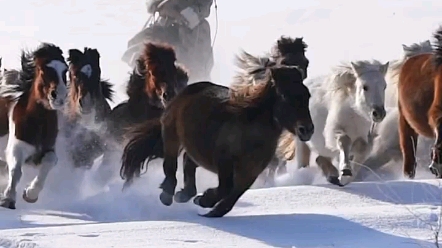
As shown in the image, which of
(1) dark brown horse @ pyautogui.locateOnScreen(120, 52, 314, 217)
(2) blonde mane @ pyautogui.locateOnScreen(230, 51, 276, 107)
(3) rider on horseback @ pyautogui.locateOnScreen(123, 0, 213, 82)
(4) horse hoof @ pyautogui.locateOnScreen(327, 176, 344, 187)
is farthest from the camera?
(3) rider on horseback @ pyautogui.locateOnScreen(123, 0, 213, 82)

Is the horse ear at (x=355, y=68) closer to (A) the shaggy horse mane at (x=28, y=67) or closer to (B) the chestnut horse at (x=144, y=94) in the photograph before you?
(B) the chestnut horse at (x=144, y=94)

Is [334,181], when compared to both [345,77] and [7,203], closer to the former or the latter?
[345,77]

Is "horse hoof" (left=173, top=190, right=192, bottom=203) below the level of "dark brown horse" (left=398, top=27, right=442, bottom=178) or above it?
below

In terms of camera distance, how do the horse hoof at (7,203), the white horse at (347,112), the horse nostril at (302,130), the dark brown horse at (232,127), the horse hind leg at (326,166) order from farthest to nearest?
the horse hind leg at (326,166), the white horse at (347,112), the horse hoof at (7,203), the dark brown horse at (232,127), the horse nostril at (302,130)

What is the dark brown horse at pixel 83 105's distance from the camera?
1048 cm

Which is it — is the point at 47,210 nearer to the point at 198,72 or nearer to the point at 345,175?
the point at 345,175

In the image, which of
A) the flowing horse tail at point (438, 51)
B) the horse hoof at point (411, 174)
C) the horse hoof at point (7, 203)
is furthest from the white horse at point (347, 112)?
the horse hoof at point (7, 203)

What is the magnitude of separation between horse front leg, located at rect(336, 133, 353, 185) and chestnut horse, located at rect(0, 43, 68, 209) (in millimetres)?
2493

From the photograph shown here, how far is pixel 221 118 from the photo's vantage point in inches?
325

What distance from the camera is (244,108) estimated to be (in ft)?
26.9

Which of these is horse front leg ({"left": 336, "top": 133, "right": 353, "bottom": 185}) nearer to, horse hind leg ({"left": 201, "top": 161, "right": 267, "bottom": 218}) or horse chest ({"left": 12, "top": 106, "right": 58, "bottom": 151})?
horse hind leg ({"left": 201, "top": 161, "right": 267, "bottom": 218})

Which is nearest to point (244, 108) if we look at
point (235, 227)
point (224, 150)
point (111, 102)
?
point (224, 150)

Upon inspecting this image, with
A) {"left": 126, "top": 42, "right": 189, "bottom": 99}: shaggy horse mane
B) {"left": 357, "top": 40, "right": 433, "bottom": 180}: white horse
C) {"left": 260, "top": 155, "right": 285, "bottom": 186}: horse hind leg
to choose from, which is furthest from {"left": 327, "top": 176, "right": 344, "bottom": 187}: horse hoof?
{"left": 126, "top": 42, "right": 189, "bottom": 99}: shaggy horse mane

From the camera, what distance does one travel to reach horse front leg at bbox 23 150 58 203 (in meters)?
9.46
